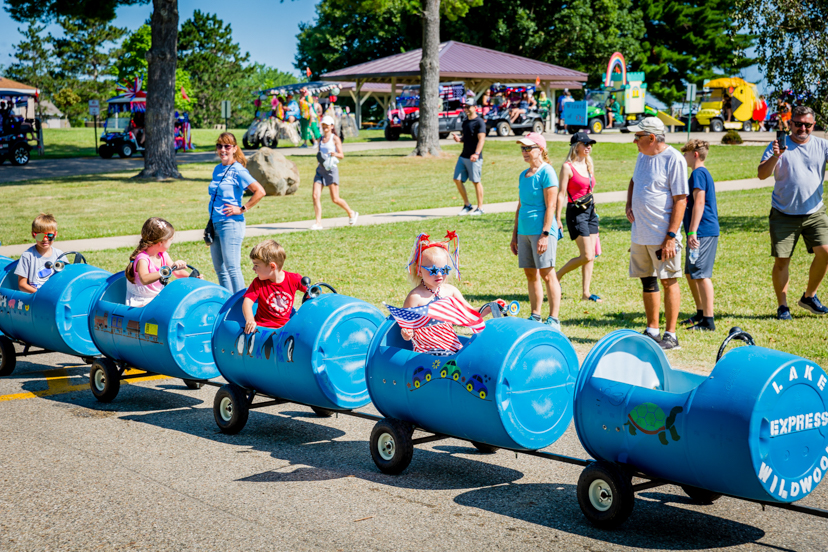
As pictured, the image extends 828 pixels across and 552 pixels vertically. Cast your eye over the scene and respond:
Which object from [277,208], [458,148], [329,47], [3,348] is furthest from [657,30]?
[3,348]

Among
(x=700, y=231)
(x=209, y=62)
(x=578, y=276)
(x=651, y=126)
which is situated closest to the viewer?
(x=651, y=126)

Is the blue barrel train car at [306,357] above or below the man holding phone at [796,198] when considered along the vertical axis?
below

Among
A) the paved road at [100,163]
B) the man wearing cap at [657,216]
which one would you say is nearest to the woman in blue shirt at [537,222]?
the man wearing cap at [657,216]

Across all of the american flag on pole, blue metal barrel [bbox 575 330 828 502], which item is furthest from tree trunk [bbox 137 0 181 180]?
blue metal barrel [bbox 575 330 828 502]

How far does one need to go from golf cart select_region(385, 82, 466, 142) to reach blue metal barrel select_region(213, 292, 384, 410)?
32522 millimetres

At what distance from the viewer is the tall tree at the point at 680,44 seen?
6288 cm

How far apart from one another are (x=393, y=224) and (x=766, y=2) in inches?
283

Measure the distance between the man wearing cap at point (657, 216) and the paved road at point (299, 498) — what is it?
88.4 inches

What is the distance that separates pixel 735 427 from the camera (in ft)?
12.0

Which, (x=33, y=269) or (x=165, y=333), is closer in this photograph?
(x=165, y=333)

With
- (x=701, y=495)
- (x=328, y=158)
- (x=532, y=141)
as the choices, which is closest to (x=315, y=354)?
(x=701, y=495)

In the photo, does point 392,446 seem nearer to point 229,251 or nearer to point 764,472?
point 764,472

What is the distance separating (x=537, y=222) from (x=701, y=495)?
3933 mm

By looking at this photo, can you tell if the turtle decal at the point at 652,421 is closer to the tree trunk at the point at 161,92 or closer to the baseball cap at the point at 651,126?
the baseball cap at the point at 651,126
